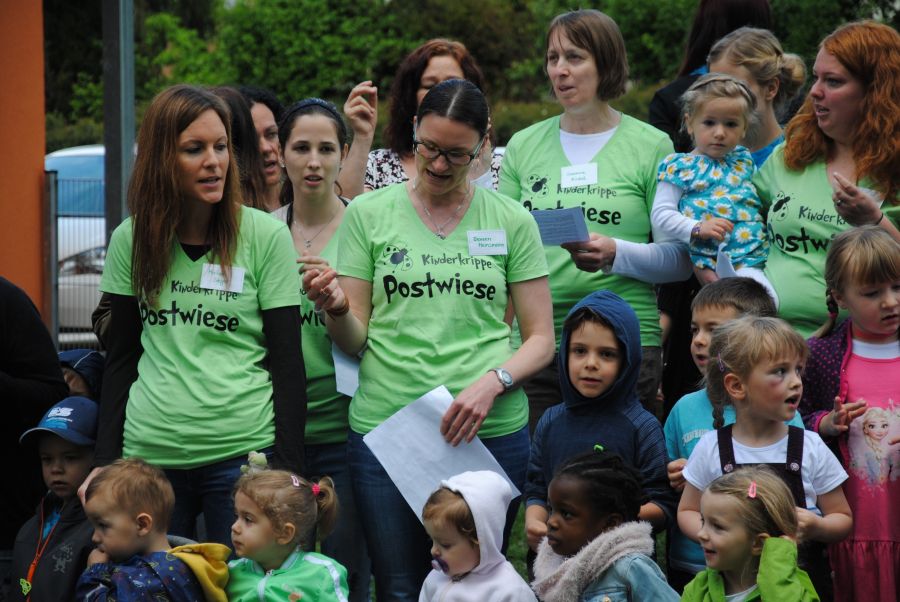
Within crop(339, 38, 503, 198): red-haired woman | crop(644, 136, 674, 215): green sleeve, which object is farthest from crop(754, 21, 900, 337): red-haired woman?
crop(339, 38, 503, 198): red-haired woman

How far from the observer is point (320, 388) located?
14.7 feet

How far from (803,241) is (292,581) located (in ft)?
7.42

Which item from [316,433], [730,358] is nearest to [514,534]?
[316,433]

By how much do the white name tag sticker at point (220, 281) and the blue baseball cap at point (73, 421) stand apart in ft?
2.67

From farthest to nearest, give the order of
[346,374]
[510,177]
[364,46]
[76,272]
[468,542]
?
[364,46] < [76,272] < [510,177] < [346,374] < [468,542]

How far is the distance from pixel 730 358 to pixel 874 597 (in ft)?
3.20

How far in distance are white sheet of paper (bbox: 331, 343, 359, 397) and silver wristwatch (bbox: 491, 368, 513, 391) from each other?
561 millimetres

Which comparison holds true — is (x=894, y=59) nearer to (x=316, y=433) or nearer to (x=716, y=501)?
(x=716, y=501)

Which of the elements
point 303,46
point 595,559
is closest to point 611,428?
point 595,559

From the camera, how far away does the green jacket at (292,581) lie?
3877 mm

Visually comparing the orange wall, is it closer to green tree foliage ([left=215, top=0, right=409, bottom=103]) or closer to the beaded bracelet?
the beaded bracelet

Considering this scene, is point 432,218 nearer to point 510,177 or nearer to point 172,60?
point 510,177

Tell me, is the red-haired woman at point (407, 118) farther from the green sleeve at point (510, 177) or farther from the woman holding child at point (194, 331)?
the woman holding child at point (194, 331)

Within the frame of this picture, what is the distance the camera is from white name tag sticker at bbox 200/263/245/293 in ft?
13.3
